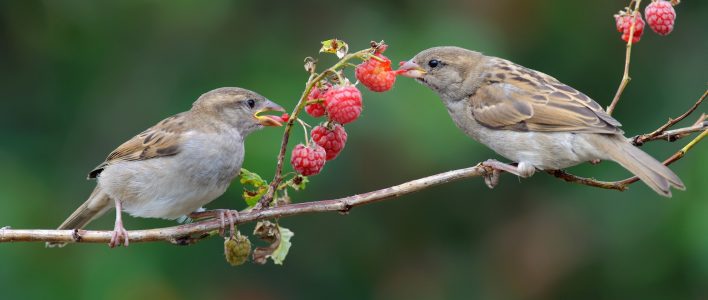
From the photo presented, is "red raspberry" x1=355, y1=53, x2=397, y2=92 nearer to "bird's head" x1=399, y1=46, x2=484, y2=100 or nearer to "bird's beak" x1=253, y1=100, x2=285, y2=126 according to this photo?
"bird's beak" x1=253, y1=100, x2=285, y2=126

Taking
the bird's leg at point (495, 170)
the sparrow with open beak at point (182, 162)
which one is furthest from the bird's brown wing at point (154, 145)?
the bird's leg at point (495, 170)

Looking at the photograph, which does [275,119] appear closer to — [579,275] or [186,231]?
[186,231]

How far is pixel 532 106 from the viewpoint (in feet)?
18.2

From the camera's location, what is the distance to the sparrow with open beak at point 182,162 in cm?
511

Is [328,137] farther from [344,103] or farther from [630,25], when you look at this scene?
[630,25]

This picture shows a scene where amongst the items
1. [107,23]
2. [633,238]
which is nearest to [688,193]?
[633,238]

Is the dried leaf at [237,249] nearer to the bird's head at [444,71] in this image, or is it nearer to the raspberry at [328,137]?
the raspberry at [328,137]

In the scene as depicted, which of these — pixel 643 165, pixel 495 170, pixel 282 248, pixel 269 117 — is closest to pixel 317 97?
pixel 282 248

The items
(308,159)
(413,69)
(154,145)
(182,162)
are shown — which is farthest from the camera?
(413,69)

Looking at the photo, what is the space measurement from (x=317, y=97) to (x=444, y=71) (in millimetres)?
1710

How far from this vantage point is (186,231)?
14.5 feet

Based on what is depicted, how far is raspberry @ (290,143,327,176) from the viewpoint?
4180 millimetres

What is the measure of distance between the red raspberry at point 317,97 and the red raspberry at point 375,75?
0.14 meters

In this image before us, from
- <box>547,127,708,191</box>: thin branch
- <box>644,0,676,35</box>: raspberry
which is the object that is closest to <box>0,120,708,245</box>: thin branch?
<box>547,127,708,191</box>: thin branch
